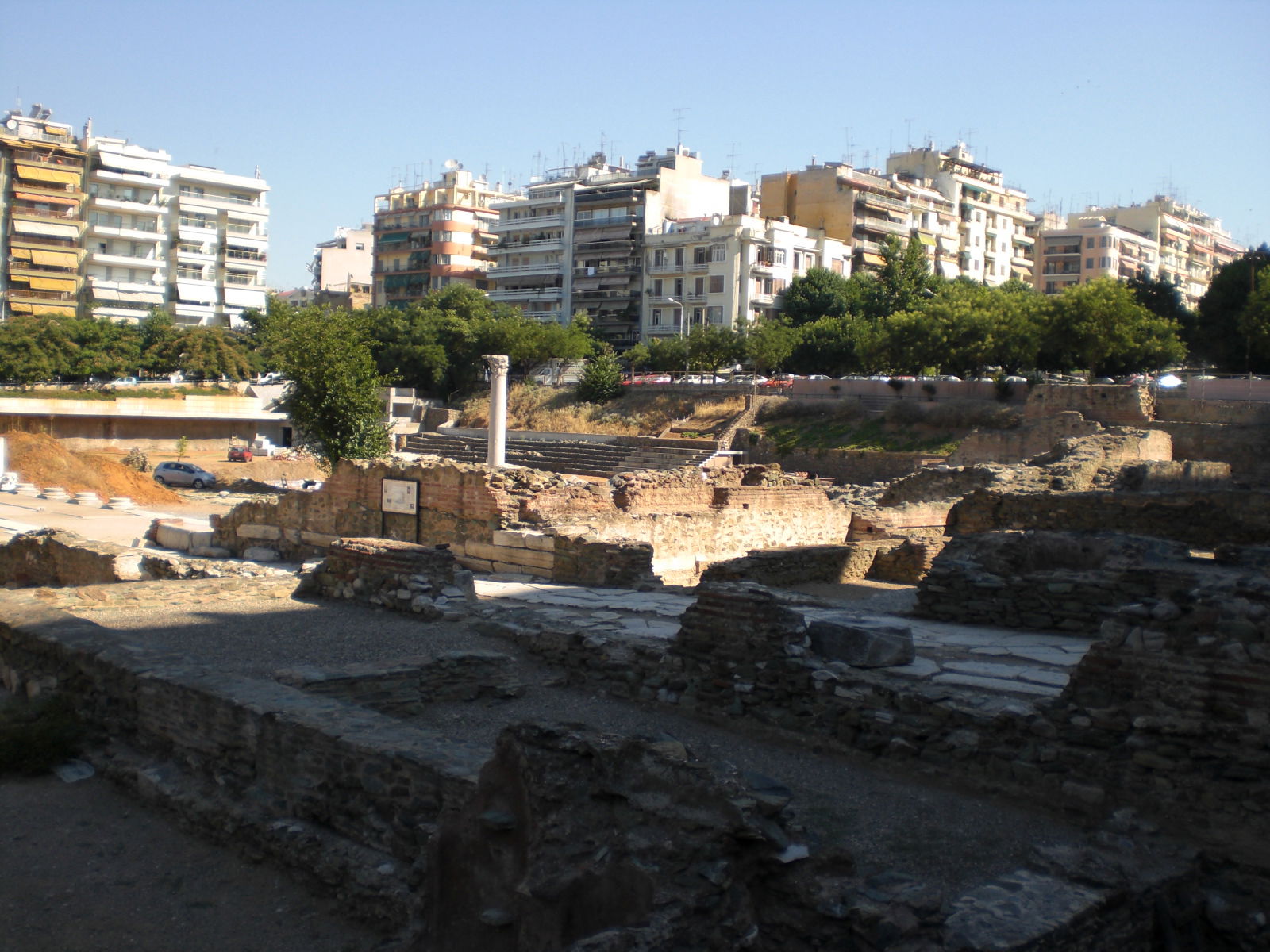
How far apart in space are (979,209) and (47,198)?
197ft

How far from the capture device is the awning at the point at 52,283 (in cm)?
6303

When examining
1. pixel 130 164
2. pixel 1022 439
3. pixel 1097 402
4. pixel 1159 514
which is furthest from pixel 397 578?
pixel 130 164

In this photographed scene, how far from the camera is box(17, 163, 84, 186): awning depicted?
6212 centimetres

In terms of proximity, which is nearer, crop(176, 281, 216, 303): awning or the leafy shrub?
the leafy shrub

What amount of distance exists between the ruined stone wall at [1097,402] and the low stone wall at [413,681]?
80.7ft

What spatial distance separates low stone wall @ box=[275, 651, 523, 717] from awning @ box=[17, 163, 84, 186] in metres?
66.7

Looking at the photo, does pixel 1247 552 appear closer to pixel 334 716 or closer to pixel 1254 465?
pixel 334 716

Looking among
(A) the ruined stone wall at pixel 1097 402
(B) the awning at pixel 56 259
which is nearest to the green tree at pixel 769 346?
(A) the ruined stone wall at pixel 1097 402

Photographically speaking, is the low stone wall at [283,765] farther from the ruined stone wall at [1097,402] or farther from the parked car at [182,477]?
the parked car at [182,477]

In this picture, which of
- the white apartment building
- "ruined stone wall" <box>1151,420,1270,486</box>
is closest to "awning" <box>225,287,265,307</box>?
the white apartment building

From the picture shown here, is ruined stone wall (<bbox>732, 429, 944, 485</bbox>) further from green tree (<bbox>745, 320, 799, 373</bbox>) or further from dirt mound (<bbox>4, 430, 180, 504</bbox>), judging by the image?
dirt mound (<bbox>4, 430, 180, 504</bbox>)

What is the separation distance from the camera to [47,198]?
206ft

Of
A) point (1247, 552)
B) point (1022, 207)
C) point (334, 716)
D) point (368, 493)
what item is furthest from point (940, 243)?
point (334, 716)

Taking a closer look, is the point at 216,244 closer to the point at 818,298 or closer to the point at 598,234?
the point at 598,234
